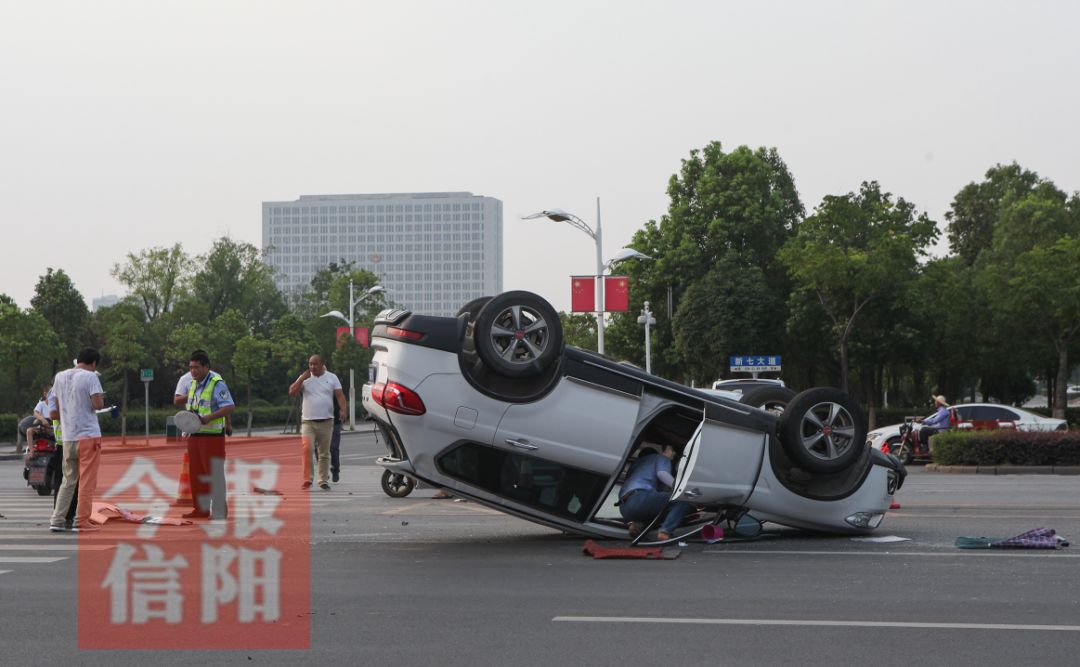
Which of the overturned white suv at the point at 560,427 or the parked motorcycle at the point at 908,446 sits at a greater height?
the overturned white suv at the point at 560,427

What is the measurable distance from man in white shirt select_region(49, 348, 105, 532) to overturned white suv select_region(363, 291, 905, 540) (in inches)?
130

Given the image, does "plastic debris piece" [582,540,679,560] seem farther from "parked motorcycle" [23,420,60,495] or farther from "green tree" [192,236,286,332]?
"green tree" [192,236,286,332]

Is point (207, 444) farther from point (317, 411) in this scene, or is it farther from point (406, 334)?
point (317, 411)

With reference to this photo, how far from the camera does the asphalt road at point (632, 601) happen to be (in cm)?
625

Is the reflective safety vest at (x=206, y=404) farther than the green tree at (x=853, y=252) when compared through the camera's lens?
No

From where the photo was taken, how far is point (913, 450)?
26.3m

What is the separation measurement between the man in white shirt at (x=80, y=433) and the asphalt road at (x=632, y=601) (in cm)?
45

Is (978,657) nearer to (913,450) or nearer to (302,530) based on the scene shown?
(302,530)

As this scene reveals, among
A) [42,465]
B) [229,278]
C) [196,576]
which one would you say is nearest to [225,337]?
[229,278]

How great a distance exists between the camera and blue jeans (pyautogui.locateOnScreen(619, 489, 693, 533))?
10.3m

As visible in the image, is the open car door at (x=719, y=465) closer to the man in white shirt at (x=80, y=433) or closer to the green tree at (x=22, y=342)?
the man in white shirt at (x=80, y=433)

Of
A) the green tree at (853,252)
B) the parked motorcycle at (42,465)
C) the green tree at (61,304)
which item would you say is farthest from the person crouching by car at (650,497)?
the green tree at (61,304)

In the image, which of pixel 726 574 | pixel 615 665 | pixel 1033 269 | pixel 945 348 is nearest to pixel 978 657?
pixel 615 665

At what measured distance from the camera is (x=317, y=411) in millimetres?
16891
